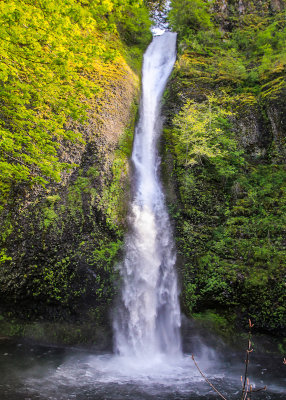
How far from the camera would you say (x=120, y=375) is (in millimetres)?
6391

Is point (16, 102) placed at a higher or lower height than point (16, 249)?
higher

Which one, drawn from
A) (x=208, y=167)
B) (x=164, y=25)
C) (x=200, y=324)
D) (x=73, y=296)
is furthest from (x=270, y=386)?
(x=164, y=25)

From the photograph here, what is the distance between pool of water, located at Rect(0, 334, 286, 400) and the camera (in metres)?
5.55

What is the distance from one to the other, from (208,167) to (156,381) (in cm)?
786

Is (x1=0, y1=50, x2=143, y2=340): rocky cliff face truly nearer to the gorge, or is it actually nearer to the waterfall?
the gorge

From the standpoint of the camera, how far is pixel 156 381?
20.2 feet

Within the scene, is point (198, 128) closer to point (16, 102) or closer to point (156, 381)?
point (16, 102)

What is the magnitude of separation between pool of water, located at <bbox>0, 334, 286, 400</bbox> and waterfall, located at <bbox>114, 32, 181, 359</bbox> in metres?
0.50

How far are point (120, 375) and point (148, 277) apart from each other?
2893 mm

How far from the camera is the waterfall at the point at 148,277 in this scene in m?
7.75

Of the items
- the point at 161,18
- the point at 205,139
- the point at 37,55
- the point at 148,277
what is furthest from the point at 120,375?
the point at 161,18

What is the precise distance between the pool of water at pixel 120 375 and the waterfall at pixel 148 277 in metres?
0.50

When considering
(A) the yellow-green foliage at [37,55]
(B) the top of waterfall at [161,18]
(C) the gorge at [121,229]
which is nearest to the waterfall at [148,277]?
(C) the gorge at [121,229]

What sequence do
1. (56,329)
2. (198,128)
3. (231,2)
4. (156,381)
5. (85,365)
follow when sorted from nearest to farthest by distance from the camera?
(156,381) < (85,365) < (56,329) < (198,128) < (231,2)
